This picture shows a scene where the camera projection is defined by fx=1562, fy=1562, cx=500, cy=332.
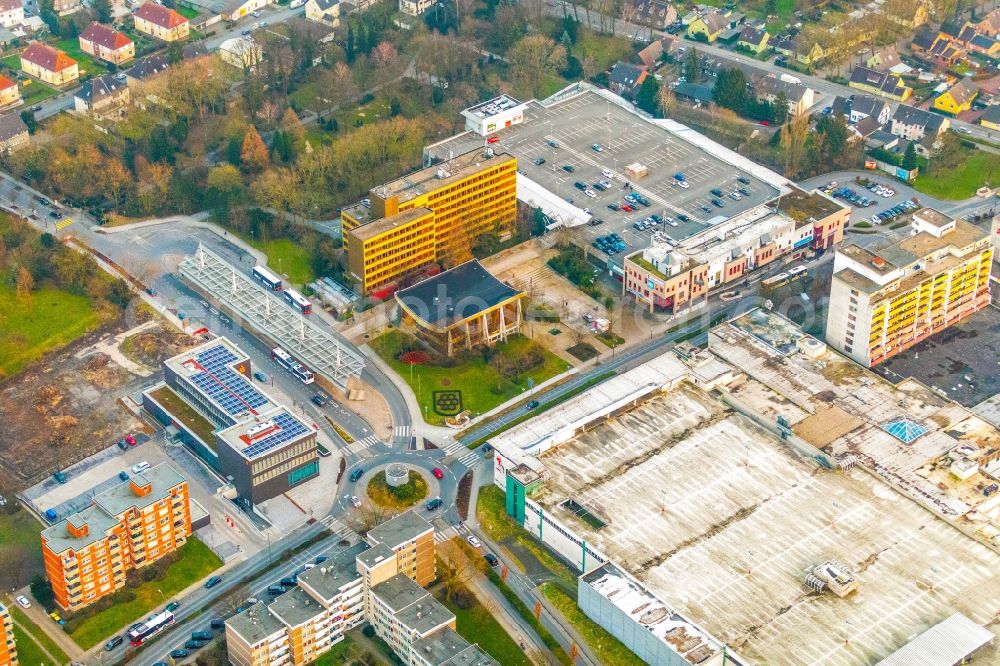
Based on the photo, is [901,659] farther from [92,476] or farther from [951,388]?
[92,476]

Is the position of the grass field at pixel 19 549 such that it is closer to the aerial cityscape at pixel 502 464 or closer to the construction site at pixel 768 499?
the aerial cityscape at pixel 502 464

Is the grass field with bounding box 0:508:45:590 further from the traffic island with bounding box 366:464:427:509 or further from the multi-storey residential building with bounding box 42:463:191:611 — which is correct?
the traffic island with bounding box 366:464:427:509

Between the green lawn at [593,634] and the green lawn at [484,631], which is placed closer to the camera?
the green lawn at [593,634]

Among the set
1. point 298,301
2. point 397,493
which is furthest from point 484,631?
point 298,301

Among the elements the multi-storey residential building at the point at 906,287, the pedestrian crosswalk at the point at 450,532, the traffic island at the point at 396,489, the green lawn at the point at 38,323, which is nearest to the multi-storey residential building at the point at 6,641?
the traffic island at the point at 396,489

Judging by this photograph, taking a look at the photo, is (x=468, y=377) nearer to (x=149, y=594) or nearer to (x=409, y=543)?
(x=409, y=543)

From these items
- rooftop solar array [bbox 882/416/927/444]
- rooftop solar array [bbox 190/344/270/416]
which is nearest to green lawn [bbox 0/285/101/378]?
rooftop solar array [bbox 190/344/270/416]

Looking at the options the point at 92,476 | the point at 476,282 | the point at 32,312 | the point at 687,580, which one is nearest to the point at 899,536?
the point at 687,580
